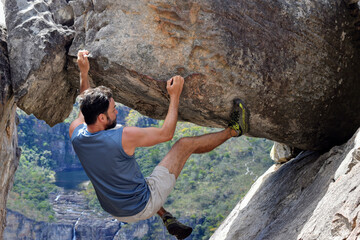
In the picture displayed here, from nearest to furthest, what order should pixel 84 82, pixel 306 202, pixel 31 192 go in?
pixel 306 202, pixel 84 82, pixel 31 192

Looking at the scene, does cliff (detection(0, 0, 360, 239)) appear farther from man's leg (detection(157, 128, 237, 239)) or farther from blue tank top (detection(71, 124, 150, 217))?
blue tank top (detection(71, 124, 150, 217))

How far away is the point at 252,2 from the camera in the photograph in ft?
14.1

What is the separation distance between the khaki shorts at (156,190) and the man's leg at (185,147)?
65 millimetres

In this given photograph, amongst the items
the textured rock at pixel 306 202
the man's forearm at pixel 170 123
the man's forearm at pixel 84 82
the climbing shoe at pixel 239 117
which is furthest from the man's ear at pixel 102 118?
the textured rock at pixel 306 202

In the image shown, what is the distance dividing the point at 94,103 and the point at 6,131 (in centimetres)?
216

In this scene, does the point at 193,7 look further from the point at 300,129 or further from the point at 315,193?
the point at 315,193

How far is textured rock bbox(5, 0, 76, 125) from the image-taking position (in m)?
4.46

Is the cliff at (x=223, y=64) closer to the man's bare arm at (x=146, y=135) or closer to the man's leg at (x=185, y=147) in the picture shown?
the man's leg at (x=185, y=147)

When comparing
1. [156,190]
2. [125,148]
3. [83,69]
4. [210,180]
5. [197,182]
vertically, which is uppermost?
[83,69]

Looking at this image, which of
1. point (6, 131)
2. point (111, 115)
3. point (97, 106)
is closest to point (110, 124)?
point (111, 115)

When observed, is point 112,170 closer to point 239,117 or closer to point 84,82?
point 84,82

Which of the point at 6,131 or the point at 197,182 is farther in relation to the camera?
the point at 197,182

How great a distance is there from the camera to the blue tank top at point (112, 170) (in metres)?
3.79

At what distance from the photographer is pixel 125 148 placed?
12.5 feet
